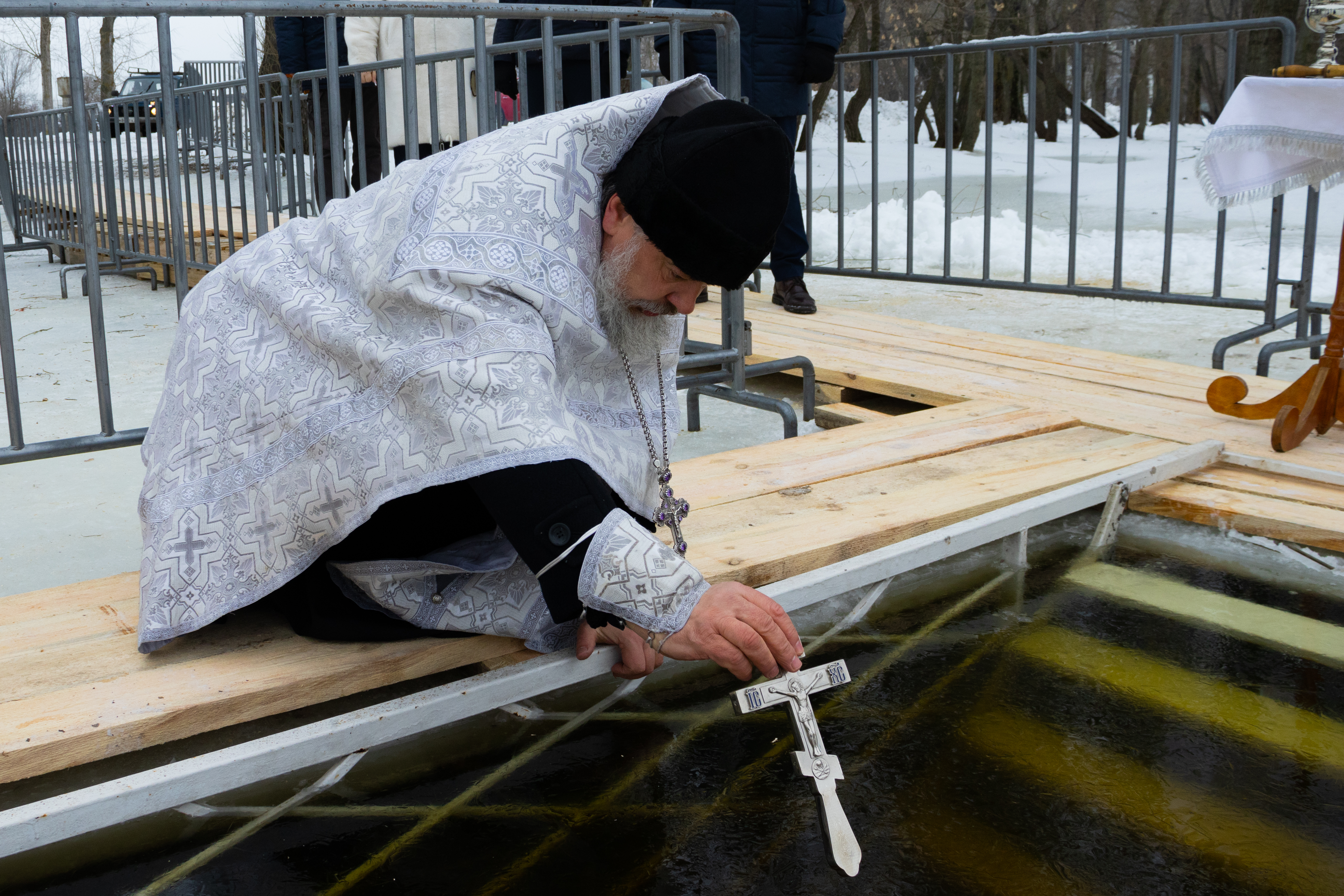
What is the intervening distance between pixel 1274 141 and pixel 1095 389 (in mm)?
960

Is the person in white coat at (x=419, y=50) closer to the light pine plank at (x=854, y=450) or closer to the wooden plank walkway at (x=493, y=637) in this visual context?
the light pine plank at (x=854, y=450)

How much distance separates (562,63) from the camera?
15.5 ft

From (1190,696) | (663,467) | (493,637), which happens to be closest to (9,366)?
(493,637)

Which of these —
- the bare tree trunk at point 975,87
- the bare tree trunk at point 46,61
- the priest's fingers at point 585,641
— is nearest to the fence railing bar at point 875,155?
the priest's fingers at point 585,641

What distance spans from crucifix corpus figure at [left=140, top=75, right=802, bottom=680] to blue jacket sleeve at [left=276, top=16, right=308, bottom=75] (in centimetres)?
477

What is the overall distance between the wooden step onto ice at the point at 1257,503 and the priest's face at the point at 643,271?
1.62 meters

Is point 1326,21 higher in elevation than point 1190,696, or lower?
higher

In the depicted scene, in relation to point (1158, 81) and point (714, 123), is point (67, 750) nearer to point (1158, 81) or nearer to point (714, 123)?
point (714, 123)

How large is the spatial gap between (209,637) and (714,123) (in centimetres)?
111

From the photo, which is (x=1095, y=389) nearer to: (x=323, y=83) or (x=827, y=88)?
(x=323, y=83)

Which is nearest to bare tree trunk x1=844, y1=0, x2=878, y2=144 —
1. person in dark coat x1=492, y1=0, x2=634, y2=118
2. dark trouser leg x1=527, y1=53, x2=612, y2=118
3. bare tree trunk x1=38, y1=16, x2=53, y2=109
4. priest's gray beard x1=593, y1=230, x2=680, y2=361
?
person in dark coat x1=492, y1=0, x2=634, y2=118

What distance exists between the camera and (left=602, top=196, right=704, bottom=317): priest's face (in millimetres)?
1734

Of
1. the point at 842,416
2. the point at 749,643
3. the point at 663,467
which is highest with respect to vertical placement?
the point at 663,467

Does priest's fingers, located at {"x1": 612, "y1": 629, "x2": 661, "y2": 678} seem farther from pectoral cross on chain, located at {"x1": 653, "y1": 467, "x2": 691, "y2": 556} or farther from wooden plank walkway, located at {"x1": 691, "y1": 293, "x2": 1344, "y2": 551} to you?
wooden plank walkway, located at {"x1": 691, "y1": 293, "x2": 1344, "y2": 551}
